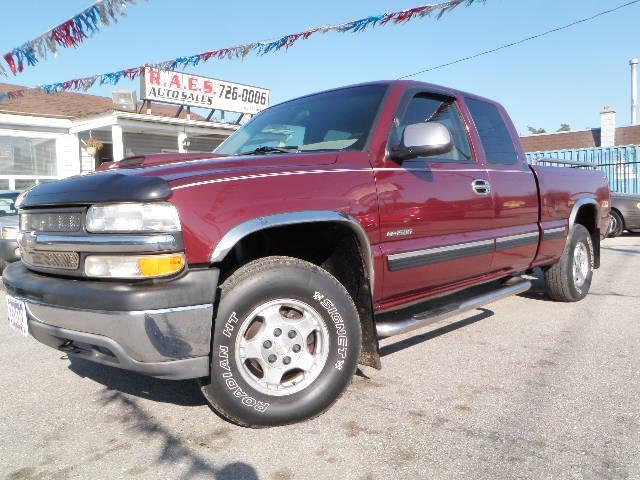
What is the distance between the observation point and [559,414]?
2715mm

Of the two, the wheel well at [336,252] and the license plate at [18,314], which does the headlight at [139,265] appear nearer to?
the wheel well at [336,252]

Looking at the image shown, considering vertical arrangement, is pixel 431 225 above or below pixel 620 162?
below

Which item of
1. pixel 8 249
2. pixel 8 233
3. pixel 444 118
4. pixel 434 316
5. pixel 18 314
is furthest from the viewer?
pixel 8 233

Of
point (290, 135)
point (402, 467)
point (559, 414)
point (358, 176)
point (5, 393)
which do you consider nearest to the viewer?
point (402, 467)

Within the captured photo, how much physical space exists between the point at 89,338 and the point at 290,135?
6.20 feet

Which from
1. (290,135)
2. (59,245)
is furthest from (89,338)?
(290,135)

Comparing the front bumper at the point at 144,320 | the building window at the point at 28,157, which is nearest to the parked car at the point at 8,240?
the front bumper at the point at 144,320

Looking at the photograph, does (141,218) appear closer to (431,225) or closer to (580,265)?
(431,225)

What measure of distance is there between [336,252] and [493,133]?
206cm

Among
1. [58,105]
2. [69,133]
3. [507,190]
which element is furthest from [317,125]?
[58,105]

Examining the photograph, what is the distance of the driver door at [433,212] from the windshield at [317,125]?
0.22 meters

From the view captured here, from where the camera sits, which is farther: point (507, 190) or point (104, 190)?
point (507, 190)

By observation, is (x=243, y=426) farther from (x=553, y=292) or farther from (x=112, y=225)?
(x=553, y=292)

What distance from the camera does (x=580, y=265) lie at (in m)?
5.41
